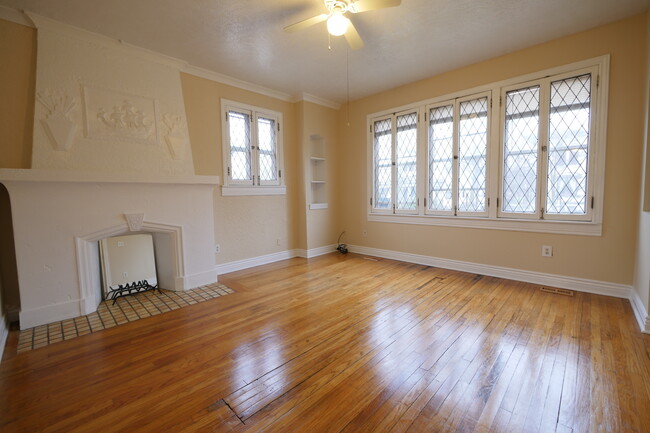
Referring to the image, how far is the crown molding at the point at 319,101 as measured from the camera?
4.87 m

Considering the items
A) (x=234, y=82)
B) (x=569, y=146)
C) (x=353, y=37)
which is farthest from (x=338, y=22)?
(x=569, y=146)

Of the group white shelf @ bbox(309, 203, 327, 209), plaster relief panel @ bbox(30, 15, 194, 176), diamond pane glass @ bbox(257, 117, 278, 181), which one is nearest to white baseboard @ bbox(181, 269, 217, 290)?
plaster relief panel @ bbox(30, 15, 194, 176)

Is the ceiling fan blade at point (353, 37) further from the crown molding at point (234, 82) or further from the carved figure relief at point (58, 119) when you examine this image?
the carved figure relief at point (58, 119)

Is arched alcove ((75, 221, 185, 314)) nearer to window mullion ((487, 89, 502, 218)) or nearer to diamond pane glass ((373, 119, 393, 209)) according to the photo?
diamond pane glass ((373, 119, 393, 209))

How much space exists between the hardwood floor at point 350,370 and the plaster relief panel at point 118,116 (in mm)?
1919

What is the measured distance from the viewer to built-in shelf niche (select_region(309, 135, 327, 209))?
210 inches

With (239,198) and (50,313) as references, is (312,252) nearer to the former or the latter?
(239,198)

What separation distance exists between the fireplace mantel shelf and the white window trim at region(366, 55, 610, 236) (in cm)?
301

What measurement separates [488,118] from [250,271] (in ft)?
12.8

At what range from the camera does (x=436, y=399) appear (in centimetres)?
160

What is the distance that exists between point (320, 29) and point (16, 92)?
9.47ft

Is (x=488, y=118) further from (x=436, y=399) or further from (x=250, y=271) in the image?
(x=250, y=271)

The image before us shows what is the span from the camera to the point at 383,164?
495cm

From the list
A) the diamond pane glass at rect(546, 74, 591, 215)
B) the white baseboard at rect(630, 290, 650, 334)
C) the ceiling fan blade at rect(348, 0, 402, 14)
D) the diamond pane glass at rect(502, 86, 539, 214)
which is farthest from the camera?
the diamond pane glass at rect(502, 86, 539, 214)
